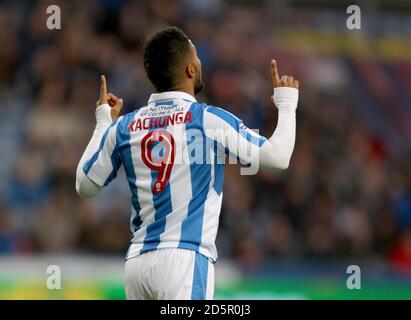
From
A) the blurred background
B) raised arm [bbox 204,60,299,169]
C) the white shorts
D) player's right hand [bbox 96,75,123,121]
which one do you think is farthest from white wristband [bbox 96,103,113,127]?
the blurred background

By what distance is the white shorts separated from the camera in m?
4.58

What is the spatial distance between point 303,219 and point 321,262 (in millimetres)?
681

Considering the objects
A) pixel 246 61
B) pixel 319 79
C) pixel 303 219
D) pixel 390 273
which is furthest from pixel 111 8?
pixel 390 273

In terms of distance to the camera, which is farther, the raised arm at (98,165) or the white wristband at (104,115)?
the white wristband at (104,115)

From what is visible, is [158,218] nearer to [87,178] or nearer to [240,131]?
[87,178]

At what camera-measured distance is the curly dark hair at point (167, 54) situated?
4797 mm

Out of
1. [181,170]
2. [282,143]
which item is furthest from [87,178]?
[282,143]

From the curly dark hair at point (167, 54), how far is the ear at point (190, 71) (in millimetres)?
31

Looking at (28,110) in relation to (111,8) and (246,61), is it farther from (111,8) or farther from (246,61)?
(246,61)

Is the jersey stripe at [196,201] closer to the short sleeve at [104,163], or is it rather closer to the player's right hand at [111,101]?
the short sleeve at [104,163]

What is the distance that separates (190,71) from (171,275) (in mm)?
983

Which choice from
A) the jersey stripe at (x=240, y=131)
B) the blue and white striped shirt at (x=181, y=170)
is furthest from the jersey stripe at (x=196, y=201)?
the jersey stripe at (x=240, y=131)

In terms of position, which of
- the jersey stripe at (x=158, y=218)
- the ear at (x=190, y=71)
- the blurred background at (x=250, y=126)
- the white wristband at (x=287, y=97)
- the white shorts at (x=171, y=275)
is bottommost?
the white shorts at (x=171, y=275)

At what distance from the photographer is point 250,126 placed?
12398 millimetres
